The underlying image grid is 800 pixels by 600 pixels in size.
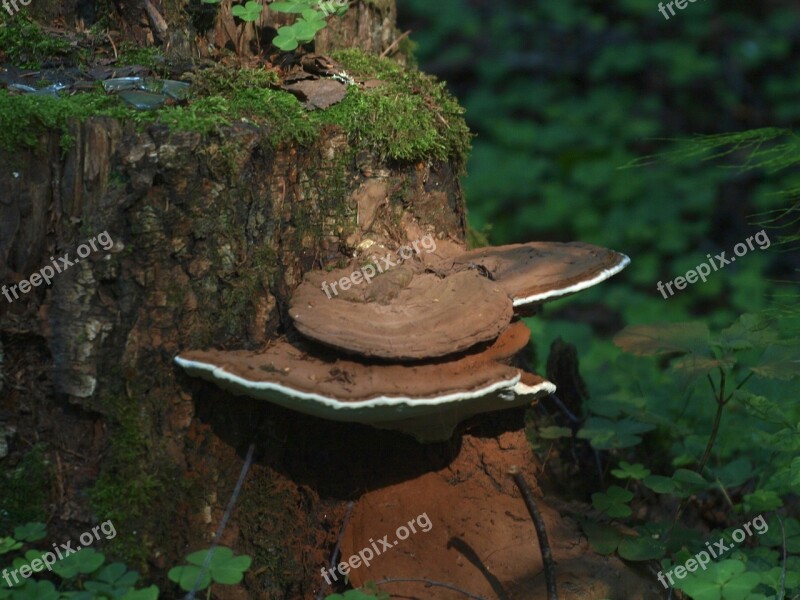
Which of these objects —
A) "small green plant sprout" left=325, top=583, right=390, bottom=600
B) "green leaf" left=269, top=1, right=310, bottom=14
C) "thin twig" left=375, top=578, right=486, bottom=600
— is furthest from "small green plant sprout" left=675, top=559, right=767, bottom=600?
"green leaf" left=269, top=1, right=310, bottom=14

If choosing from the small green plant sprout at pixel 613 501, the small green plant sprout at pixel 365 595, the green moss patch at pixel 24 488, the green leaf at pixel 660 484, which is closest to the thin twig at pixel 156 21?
the green moss patch at pixel 24 488

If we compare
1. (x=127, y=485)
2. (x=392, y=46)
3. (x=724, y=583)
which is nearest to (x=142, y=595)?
(x=127, y=485)

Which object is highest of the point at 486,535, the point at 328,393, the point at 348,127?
the point at 348,127

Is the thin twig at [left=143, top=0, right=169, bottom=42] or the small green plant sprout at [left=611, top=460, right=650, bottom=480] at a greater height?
the thin twig at [left=143, top=0, right=169, bottom=42]

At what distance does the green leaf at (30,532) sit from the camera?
2.89 metres

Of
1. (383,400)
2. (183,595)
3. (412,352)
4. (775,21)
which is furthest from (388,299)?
(775,21)

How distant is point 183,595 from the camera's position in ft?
10.2

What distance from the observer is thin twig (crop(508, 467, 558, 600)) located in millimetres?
3186

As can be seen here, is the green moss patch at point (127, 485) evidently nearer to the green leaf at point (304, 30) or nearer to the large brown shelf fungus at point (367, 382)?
the large brown shelf fungus at point (367, 382)

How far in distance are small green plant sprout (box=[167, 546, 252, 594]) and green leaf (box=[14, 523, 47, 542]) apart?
483 millimetres

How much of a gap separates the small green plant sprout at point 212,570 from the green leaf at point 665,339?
5.94 feet

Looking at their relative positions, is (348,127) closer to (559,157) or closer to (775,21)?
(559,157)

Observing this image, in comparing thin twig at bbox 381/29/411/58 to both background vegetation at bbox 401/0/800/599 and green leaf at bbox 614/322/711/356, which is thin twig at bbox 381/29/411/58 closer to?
green leaf at bbox 614/322/711/356

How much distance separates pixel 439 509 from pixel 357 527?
33cm
